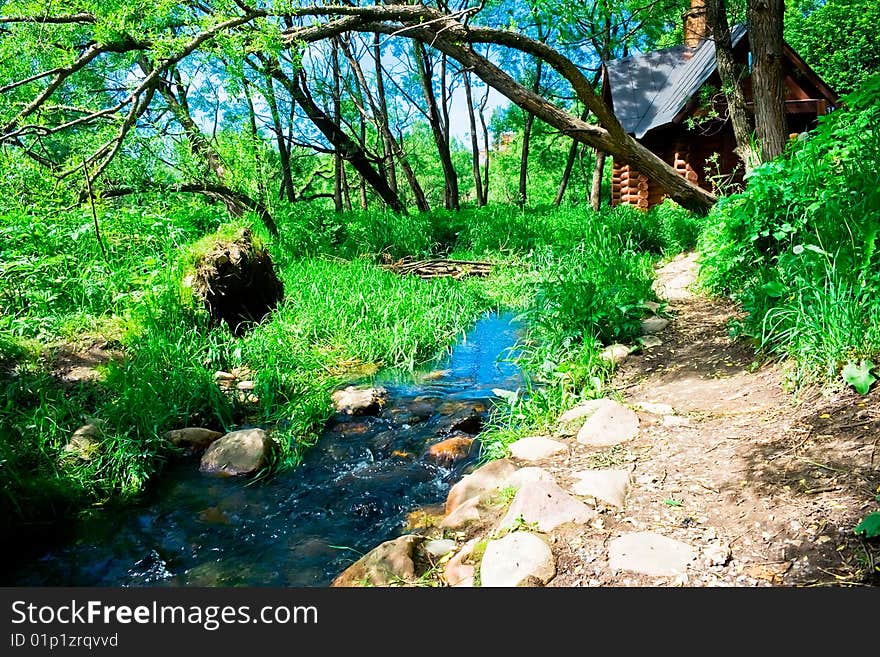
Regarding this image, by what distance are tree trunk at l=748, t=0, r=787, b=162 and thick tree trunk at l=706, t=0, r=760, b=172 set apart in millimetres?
351

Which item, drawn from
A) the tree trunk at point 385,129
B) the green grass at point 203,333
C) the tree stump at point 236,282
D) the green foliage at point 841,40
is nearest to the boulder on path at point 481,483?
the green grass at point 203,333

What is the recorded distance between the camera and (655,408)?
3.37 meters

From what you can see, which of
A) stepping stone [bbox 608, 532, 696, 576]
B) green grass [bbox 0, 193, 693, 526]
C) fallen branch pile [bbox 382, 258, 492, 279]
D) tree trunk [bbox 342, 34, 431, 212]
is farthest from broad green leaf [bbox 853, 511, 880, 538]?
tree trunk [bbox 342, 34, 431, 212]

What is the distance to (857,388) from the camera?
2.55 m

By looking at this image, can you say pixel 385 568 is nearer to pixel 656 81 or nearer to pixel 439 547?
pixel 439 547

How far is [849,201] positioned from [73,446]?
525 cm

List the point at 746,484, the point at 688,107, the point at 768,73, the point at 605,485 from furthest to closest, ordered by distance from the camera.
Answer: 1. the point at 688,107
2. the point at 768,73
3. the point at 605,485
4. the point at 746,484

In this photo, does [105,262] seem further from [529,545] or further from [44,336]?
[529,545]

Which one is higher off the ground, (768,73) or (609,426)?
(768,73)

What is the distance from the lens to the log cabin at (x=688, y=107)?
43.2 feet

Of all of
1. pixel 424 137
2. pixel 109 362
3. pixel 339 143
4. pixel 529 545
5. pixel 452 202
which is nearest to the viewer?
pixel 529 545

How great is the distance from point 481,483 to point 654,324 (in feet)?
8.50

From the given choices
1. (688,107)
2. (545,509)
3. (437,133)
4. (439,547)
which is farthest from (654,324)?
(437,133)

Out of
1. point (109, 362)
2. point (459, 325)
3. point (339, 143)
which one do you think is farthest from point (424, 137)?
point (109, 362)
